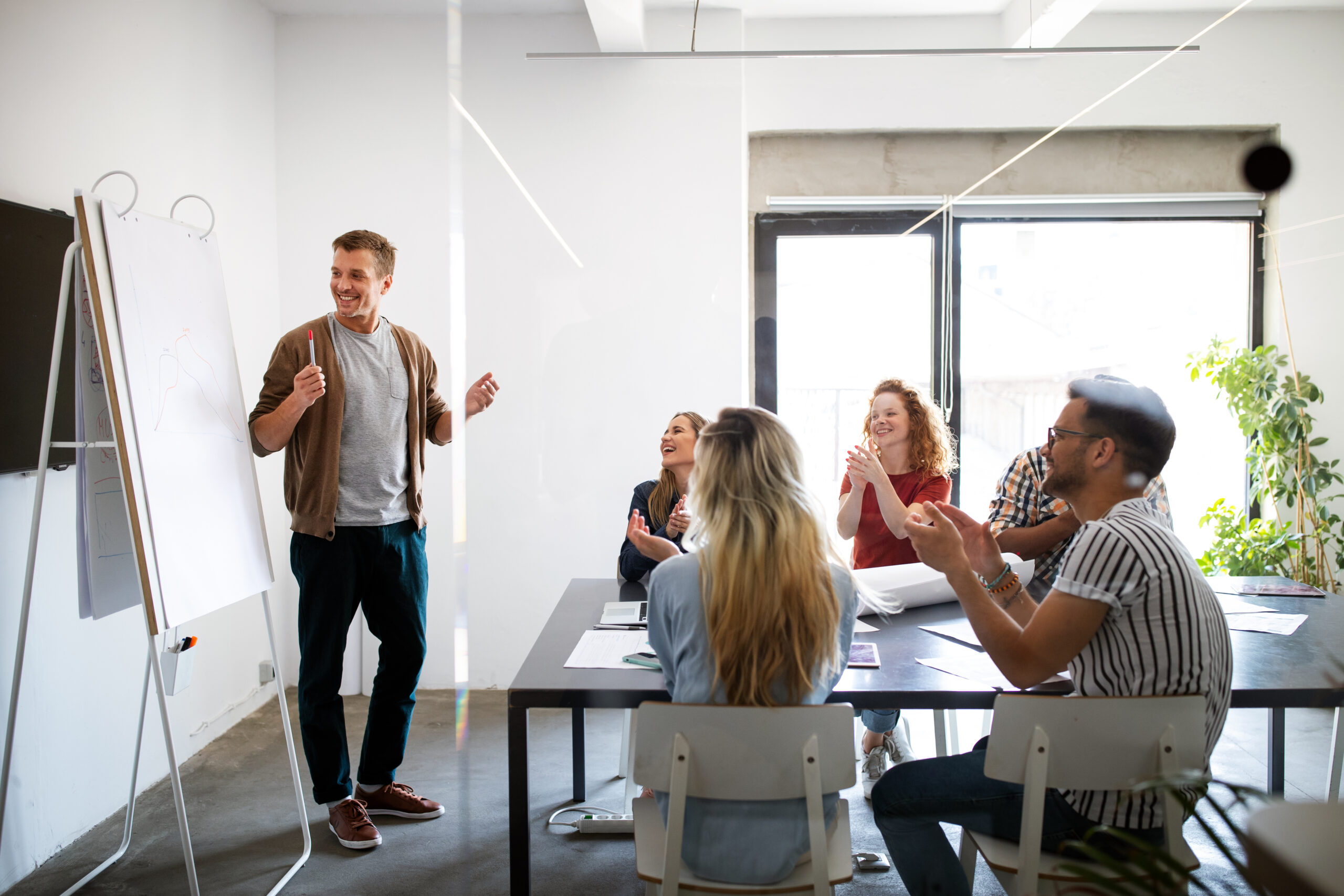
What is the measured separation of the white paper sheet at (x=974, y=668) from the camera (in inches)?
61.0

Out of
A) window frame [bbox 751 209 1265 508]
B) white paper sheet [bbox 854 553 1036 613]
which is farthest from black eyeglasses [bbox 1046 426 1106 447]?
window frame [bbox 751 209 1265 508]

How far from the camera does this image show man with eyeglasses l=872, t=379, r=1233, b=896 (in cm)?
137

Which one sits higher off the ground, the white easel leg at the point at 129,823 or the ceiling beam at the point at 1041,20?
the ceiling beam at the point at 1041,20

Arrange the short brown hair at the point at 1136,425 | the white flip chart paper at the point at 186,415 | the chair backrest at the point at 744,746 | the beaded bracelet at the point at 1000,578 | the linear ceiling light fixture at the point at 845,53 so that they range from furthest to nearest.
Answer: the linear ceiling light fixture at the point at 845,53
the white flip chart paper at the point at 186,415
the beaded bracelet at the point at 1000,578
the short brown hair at the point at 1136,425
the chair backrest at the point at 744,746

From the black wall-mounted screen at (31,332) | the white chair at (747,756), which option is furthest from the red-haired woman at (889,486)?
the black wall-mounted screen at (31,332)

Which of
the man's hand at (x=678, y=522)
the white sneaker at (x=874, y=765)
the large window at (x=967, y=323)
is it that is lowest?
the white sneaker at (x=874, y=765)

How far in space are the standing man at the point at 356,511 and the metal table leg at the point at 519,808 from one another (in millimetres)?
909

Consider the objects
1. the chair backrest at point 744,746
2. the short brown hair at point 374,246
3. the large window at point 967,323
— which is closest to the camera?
the chair backrest at point 744,746

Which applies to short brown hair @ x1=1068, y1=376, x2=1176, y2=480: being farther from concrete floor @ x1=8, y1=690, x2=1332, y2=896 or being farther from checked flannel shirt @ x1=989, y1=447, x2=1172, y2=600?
concrete floor @ x1=8, y1=690, x2=1332, y2=896

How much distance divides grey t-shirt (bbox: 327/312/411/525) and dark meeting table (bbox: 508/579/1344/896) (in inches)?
28.5

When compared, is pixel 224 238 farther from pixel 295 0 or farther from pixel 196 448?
pixel 196 448

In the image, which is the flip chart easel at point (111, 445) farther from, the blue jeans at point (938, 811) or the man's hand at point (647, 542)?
the blue jeans at point (938, 811)

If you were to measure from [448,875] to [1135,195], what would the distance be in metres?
3.64

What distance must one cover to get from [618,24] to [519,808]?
2.77 meters
